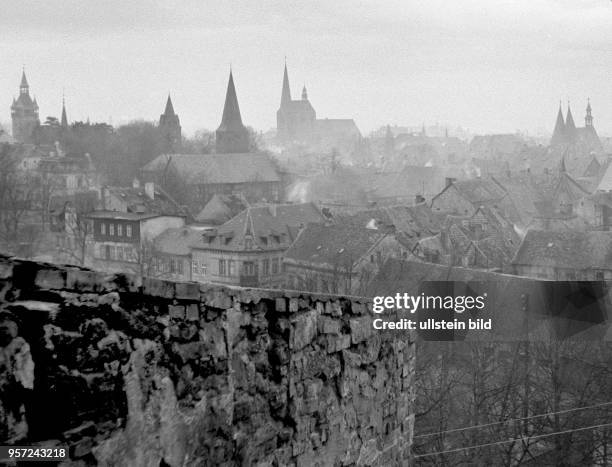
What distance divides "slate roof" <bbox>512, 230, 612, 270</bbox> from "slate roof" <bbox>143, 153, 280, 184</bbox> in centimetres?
880

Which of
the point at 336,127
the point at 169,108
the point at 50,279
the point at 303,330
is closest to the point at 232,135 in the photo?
the point at 336,127

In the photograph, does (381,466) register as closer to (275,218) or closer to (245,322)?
(245,322)

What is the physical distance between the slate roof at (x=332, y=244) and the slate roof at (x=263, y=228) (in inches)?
14.1

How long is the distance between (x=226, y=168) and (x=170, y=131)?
5733 mm

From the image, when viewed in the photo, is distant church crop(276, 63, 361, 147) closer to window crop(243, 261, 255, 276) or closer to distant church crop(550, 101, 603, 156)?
window crop(243, 261, 255, 276)

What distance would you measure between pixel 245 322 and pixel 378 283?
926cm

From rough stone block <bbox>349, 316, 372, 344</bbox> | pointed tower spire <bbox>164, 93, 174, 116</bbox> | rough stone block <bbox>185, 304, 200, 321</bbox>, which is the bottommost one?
rough stone block <bbox>349, 316, 372, 344</bbox>

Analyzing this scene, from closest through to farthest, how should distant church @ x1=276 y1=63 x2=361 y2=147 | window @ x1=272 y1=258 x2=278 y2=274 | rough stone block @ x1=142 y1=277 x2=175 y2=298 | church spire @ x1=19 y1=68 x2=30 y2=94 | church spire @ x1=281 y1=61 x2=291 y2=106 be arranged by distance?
rough stone block @ x1=142 y1=277 x2=175 y2=298 → church spire @ x1=19 y1=68 x2=30 y2=94 → window @ x1=272 y1=258 x2=278 y2=274 → church spire @ x1=281 y1=61 x2=291 y2=106 → distant church @ x1=276 y1=63 x2=361 y2=147

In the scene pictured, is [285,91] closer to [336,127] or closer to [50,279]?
[336,127]

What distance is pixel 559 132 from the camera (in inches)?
712

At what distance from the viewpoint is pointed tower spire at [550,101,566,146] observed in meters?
16.7

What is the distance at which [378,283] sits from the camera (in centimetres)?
1162

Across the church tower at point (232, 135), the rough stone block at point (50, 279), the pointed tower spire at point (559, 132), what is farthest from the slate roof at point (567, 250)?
the rough stone block at point (50, 279)

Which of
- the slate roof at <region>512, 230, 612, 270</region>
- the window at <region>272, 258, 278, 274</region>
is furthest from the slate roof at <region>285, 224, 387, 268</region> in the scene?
the slate roof at <region>512, 230, 612, 270</region>
